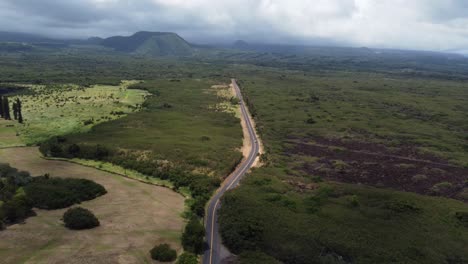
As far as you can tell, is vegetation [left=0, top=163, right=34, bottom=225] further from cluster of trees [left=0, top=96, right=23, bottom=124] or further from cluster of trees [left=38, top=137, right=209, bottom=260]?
cluster of trees [left=0, top=96, right=23, bottom=124]

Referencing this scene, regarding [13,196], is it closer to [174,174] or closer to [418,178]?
[174,174]

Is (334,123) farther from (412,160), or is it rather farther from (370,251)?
(370,251)

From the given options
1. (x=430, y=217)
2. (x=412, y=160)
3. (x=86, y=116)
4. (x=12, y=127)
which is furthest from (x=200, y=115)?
(x=430, y=217)

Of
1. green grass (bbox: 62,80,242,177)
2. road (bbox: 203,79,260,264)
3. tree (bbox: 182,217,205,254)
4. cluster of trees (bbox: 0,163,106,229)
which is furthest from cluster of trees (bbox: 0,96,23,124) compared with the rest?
tree (bbox: 182,217,205,254)

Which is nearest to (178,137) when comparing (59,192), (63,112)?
(59,192)

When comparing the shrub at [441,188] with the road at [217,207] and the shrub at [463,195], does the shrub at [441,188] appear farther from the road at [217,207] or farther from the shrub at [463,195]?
the road at [217,207]

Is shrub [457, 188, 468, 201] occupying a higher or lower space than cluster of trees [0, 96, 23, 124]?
lower

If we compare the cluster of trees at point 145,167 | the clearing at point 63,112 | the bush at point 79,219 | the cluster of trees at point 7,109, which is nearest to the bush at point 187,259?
the cluster of trees at point 145,167
